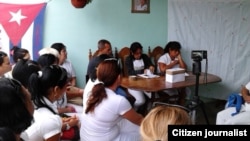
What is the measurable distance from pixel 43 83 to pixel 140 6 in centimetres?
311

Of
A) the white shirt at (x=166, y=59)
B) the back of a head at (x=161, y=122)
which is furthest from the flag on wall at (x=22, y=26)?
the back of a head at (x=161, y=122)

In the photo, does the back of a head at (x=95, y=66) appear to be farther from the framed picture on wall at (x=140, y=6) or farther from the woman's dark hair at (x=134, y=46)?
the framed picture on wall at (x=140, y=6)

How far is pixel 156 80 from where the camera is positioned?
3898 mm

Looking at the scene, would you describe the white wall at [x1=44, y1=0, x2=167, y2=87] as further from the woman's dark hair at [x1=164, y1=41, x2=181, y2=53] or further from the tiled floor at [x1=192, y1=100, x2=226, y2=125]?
the tiled floor at [x1=192, y1=100, x2=226, y2=125]

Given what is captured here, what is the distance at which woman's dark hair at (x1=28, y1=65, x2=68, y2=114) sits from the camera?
180cm

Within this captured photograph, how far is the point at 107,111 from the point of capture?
2123 mm

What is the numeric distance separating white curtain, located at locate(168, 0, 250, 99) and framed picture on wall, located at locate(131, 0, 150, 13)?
41 cm

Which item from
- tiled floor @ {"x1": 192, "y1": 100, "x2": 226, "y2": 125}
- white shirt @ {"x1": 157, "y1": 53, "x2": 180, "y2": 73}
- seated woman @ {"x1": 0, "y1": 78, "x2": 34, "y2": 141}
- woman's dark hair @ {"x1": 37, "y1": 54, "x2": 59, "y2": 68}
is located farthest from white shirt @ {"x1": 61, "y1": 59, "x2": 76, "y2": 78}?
seated woman @ {"x1": 0, "y1": 78, "x2": 34, "y2": 141}

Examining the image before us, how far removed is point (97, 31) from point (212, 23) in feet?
5.63

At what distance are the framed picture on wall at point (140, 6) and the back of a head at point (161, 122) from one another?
3.50 meters

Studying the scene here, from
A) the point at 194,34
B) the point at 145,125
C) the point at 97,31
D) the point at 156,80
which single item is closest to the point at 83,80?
the point at 97,31

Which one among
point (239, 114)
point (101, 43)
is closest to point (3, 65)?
point (101, 43)

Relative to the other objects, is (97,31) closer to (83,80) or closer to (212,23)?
(83,80)
